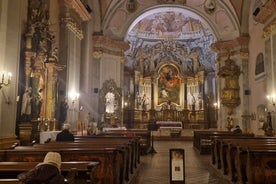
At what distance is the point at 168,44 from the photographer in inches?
1068

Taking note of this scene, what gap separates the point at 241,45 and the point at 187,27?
9.26 m

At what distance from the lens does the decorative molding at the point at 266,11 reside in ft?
43.7

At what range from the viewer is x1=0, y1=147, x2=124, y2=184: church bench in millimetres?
4742

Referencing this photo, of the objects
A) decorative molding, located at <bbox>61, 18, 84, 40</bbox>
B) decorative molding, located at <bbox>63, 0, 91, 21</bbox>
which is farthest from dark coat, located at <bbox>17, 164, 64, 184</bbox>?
decorative molding, located at <bbox>63, 0, 91, 21</bbox>

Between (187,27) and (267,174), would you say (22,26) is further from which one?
(187,27)

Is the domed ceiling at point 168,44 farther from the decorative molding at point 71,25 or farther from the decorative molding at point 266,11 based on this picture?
the decorative molding at point 71,25

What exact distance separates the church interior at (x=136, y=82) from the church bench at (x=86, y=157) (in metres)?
0.02

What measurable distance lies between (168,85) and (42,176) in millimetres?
25251

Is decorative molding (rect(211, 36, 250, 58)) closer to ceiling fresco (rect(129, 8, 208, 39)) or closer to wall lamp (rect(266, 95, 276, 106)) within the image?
wall lamp (rect(266, 95, 276, 106))

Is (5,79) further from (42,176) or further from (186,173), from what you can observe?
(42,176)

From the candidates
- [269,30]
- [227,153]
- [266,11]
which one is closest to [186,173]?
[227,153]

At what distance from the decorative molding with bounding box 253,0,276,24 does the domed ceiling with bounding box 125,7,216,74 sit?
1177 cm

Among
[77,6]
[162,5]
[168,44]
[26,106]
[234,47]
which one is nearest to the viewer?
[26,106]

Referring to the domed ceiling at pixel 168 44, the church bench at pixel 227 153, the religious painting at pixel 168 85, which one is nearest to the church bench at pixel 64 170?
the church bench at pixel 227 153
